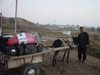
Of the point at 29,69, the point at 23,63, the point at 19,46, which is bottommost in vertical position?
the point at 29,69

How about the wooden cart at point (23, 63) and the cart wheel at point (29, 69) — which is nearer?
the wooden cart at point (23, 63)

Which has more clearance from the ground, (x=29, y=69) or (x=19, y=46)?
(x=19, y=46)

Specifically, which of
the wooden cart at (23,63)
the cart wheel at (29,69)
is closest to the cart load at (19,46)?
the wooden cart at (23,63)

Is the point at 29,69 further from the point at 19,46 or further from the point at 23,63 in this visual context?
the point at 19,46

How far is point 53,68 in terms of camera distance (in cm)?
479

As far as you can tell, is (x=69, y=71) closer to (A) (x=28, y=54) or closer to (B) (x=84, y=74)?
(B) (x=84, y=74)

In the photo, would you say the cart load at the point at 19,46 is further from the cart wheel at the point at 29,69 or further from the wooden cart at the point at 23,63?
the cart wheel at the point at 29,69

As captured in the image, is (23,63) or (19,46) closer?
(19,46)

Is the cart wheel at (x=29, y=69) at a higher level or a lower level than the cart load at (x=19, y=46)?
A: lower

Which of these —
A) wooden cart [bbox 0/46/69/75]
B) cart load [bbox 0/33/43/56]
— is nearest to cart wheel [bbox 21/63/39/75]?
wooden cart [bbox 0/46/69/75]

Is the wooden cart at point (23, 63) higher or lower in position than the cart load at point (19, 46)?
lower

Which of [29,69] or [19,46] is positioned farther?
[29,69]

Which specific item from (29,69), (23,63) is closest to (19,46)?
(23,63)

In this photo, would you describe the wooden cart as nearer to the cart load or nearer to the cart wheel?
the cart wheel
